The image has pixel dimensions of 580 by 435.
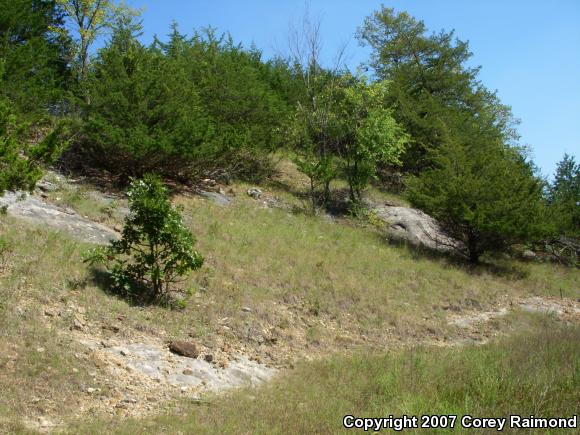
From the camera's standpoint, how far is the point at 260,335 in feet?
30.4

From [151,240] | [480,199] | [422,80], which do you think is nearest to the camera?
[151,240]

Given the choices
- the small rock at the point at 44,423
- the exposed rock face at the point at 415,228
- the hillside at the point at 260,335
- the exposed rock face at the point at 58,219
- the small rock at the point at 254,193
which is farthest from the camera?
the exposed rock face at the point at 415,228

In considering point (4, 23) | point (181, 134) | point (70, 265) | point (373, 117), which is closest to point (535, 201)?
point (373, 117)

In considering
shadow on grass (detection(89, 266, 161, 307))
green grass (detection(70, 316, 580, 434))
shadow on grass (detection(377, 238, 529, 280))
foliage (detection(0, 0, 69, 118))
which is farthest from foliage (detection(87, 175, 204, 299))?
shadow on grass (detection(377, 238, 529, 280))

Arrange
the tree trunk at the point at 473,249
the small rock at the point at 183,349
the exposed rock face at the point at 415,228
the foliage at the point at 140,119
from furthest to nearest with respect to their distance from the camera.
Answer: the exposed rock face at the point at 415,228 → the tree trunk at the point at 473,249 → the foliage at the point at 140,119 → the small rock at the point at 183,349

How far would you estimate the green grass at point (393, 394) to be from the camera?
5391mm

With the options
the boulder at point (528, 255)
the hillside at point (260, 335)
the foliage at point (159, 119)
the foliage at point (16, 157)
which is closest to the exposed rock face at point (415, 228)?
the hillside at point (260, 335)

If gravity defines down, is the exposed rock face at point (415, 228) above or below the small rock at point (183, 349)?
above

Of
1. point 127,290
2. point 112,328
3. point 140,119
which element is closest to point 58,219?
point 127,290

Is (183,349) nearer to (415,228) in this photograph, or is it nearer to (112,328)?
Answer: (112,328)

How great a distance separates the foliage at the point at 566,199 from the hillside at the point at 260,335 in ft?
15.8

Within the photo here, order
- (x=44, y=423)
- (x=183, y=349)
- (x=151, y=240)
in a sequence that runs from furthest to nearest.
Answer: (x=151, y=240) → (x=183, y=349) → (x=44, y=423)

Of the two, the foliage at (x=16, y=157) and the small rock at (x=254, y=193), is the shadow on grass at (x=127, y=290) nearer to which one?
the foliage at (x=16, y=157)

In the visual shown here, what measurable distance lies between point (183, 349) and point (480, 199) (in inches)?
480
